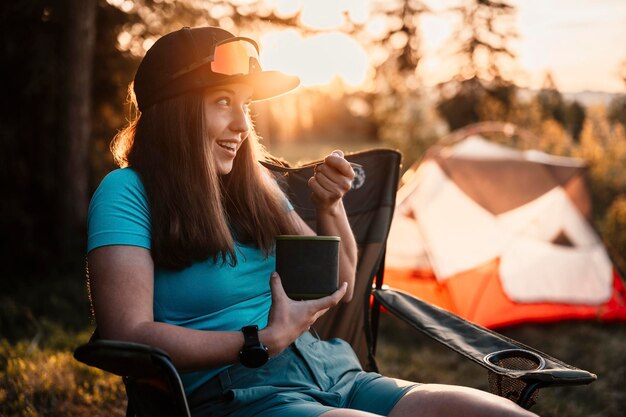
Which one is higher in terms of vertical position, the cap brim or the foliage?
the cap brim

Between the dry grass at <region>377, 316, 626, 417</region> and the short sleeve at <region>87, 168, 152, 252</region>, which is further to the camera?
the dry grass at <region>377, 316, 626, 417</region>

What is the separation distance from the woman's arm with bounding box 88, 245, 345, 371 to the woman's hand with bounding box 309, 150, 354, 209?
37 centimetres

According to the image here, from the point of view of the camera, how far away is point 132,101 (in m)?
1.78

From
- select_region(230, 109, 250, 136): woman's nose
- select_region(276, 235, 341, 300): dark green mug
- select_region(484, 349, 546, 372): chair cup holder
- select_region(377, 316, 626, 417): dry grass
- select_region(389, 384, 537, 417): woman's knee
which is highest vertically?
select_region(230, 109, 250, 136): woman's nose

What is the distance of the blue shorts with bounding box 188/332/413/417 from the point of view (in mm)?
1433

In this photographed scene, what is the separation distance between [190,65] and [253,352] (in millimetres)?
658

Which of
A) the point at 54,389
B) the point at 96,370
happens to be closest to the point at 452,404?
the point at 54,389

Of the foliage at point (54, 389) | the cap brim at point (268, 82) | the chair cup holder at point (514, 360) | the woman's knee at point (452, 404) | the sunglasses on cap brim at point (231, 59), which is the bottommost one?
the foliage at point (54, 389)

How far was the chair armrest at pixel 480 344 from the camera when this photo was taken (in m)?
1.48

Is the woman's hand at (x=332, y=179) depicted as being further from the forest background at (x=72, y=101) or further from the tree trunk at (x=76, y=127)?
the tree trunk at (x=76, y=127)

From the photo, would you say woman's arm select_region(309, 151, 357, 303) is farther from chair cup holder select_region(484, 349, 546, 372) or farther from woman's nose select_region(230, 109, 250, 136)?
chair cup holder select_region(484, 349, 546, 372)

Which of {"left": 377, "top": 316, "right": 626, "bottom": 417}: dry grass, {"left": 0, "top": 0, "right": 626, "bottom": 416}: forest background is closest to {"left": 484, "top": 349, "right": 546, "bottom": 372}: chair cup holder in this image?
{"left": 377, "top": 316, "right": 626, "bottom": 417}: dry grass

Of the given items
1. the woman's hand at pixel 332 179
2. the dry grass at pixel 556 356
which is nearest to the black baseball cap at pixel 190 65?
the woman's hand at pixel 332 179

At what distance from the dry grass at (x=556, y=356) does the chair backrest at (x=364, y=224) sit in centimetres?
114
